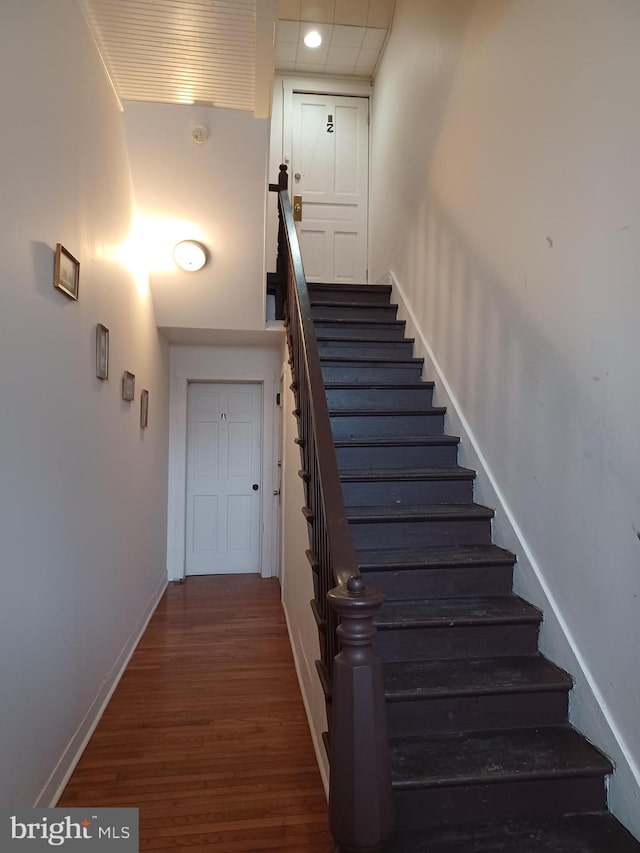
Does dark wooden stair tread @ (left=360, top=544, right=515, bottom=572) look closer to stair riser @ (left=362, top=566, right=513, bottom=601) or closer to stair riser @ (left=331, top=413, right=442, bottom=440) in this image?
stair riser @ (left=362, top=566, right=513, bottom=601)

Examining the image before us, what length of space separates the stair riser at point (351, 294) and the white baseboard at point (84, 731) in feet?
8.88

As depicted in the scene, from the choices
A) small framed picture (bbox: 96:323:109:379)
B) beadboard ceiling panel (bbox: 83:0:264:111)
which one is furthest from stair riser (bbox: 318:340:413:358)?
beadboard ceiling panel (bbox: 83:0:264:111)

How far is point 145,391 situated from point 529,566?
2.73 m

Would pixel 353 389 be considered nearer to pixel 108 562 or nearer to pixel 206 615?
pixel 108 562

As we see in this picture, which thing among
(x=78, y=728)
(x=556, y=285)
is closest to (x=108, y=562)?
(x=78, y=728)

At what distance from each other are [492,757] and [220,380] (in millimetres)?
3851

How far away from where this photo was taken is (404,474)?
8.23 ft

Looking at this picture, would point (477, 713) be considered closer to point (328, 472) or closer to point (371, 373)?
point (328, 472)

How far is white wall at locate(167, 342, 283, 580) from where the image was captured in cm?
469

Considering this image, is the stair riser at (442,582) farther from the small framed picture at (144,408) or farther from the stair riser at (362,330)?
the small framed picture at (144,408)

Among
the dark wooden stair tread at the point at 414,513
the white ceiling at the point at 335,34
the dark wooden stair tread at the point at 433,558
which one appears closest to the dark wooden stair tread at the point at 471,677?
the dark wooden stair tread at the point at 433,558

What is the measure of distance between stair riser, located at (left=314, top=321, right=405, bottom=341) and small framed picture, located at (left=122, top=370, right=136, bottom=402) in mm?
1266

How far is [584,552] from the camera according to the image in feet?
5.63

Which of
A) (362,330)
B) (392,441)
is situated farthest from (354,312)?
(392,441)
